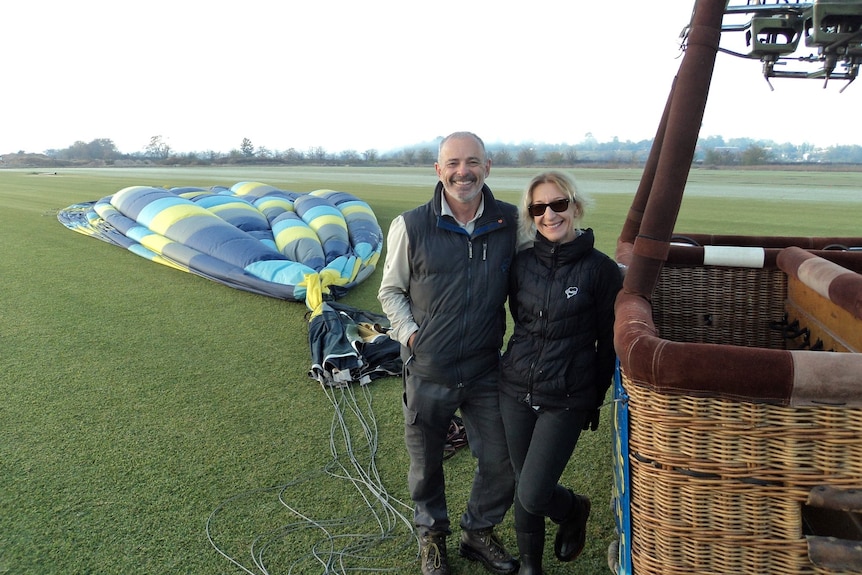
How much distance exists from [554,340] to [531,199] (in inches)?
18.0

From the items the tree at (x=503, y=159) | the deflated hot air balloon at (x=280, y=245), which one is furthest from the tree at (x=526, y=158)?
the deflated hot air balloon at (x=280, y=245)

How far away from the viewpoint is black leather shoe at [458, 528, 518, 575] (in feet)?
7.98

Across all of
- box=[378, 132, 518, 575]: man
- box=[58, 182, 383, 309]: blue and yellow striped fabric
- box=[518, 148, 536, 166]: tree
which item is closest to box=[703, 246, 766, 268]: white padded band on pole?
box=[378, 132, 518, 575]: man

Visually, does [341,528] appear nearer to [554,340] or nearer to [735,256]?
[554,340]

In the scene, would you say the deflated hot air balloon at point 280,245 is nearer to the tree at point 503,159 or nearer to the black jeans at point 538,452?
the black jeans at point 538,452

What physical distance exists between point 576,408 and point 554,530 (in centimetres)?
83

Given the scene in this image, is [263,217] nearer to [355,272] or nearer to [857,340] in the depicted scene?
[355,272]

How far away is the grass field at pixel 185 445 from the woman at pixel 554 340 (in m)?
0.58

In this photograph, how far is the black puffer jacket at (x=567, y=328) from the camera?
6.89 feet

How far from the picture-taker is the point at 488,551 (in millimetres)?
2475

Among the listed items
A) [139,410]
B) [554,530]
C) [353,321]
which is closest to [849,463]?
[554,530]

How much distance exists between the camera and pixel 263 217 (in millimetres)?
8195

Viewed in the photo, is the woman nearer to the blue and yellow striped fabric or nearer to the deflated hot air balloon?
the deflated hot air balloon

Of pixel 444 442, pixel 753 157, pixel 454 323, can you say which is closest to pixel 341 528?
pixel 444 442
